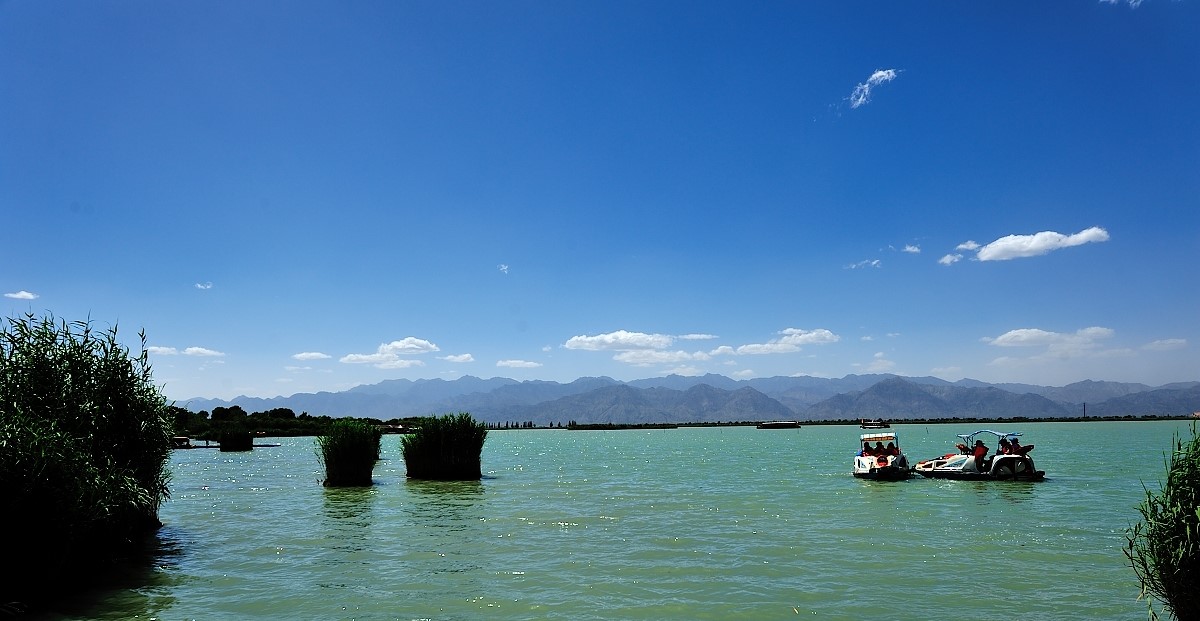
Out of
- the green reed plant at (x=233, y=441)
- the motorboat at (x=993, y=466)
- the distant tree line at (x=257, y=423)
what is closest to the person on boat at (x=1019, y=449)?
the motorboat at (x=993, y=466)

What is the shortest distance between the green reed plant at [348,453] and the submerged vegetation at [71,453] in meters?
13.5

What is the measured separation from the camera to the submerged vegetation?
44.6ft

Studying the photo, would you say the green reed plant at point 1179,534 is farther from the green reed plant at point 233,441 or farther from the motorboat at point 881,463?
the green reed plant at point 233,441

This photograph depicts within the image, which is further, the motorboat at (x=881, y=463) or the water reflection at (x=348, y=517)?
the motorboat at (x=881, y=463)

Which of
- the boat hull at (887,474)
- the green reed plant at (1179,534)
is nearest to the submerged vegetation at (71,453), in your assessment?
the green reed plant at (1179,534)

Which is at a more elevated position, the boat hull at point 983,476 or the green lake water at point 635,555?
the green lake water at point 635,555

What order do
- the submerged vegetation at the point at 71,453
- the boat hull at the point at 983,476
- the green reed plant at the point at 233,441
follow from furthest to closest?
the green reed plant at the point at 233,441 → the boat hull at the point at 983,476 → the submerged vegetation at the point at 71,453

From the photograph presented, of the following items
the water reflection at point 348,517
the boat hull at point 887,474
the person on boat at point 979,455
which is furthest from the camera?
the person on boat at point 979,455

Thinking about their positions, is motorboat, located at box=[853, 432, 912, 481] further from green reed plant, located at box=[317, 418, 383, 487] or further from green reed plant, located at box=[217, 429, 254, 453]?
green reed plant, located at box=[217, 429, 254, 453]

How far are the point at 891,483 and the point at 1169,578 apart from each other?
3267 cm

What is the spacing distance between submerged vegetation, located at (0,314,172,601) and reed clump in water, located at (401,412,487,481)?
18.2m

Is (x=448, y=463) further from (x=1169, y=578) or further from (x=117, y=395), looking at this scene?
(x=1169, y=578)

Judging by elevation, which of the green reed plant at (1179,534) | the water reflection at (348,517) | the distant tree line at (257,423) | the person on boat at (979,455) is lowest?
the distant tree line at (257,423)

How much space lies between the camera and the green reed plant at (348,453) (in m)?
37.9
